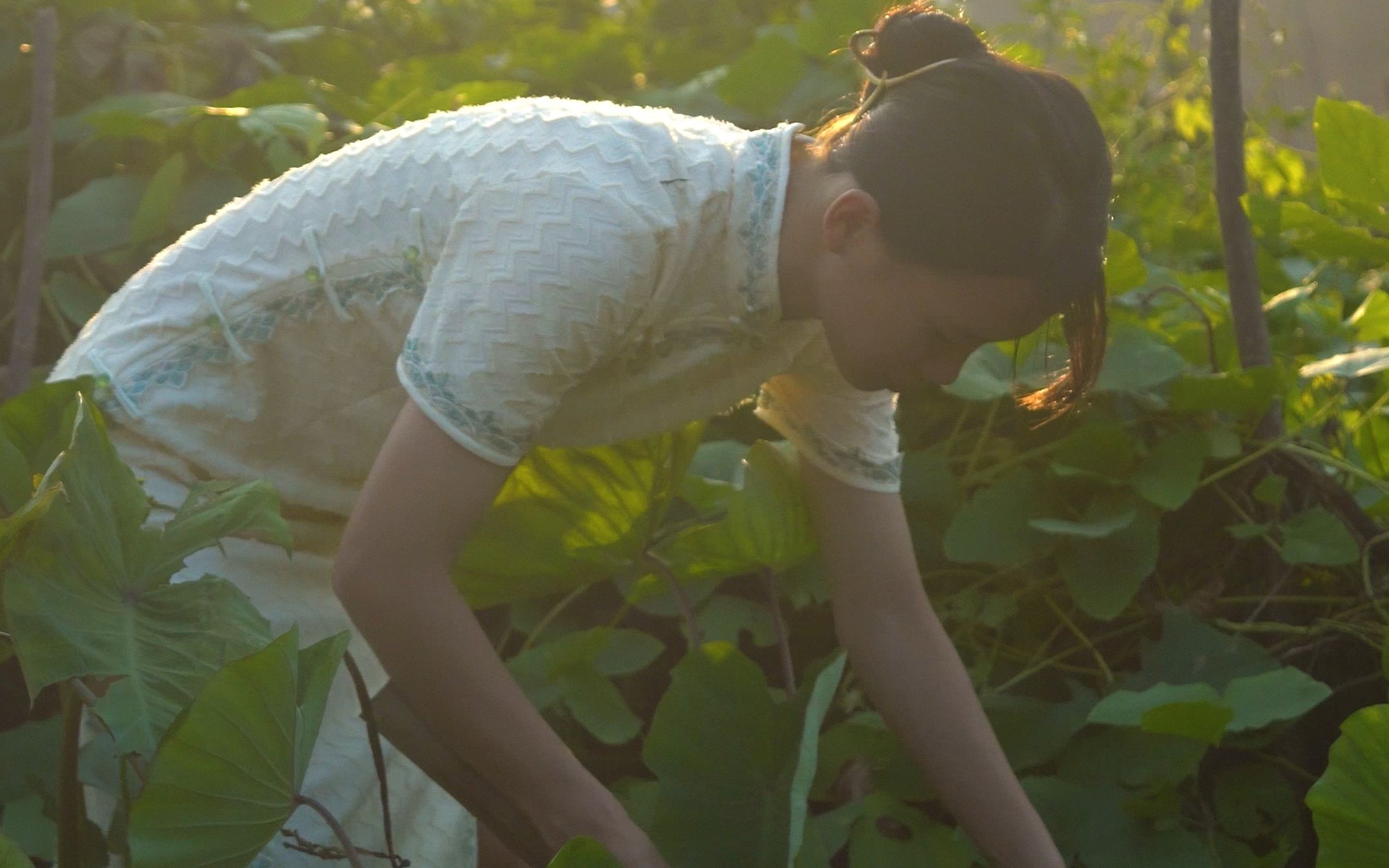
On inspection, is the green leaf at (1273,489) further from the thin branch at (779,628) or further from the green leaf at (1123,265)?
the thin branch at (779,628)

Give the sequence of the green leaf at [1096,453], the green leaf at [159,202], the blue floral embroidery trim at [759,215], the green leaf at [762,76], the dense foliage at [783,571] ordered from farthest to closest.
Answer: the green leaf at [762,76]
the green leaf at [159,202]
the green leaf at [1096,453]
the blue floral embroidery trim at [759,215]
the dense foliage at [783,571]

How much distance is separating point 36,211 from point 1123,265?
1.13 meters

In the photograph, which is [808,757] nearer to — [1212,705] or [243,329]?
[1212,705]

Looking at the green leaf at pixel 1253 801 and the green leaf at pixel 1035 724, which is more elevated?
the green leaf at pixel 1035 724

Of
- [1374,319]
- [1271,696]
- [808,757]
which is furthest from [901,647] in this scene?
[1374,319]

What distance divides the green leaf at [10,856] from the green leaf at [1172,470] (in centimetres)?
99

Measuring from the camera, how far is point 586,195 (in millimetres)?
983

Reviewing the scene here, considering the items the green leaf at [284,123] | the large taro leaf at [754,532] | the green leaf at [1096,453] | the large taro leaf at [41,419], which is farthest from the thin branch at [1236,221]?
the large taro leaf at [41,419]

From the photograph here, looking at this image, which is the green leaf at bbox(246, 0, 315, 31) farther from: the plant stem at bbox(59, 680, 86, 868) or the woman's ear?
the plant stem at bbox(59, 680, 86, 868)

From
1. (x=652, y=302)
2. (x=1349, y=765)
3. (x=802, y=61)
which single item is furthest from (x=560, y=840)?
(x=802, y=61)

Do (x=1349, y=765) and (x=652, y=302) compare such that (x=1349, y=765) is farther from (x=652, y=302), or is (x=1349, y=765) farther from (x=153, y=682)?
(x=153, y=682)

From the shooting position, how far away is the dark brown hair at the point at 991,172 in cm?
100

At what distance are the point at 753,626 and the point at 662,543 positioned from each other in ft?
0.53

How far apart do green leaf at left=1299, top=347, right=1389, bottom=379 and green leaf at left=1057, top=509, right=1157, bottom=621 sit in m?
0.21
